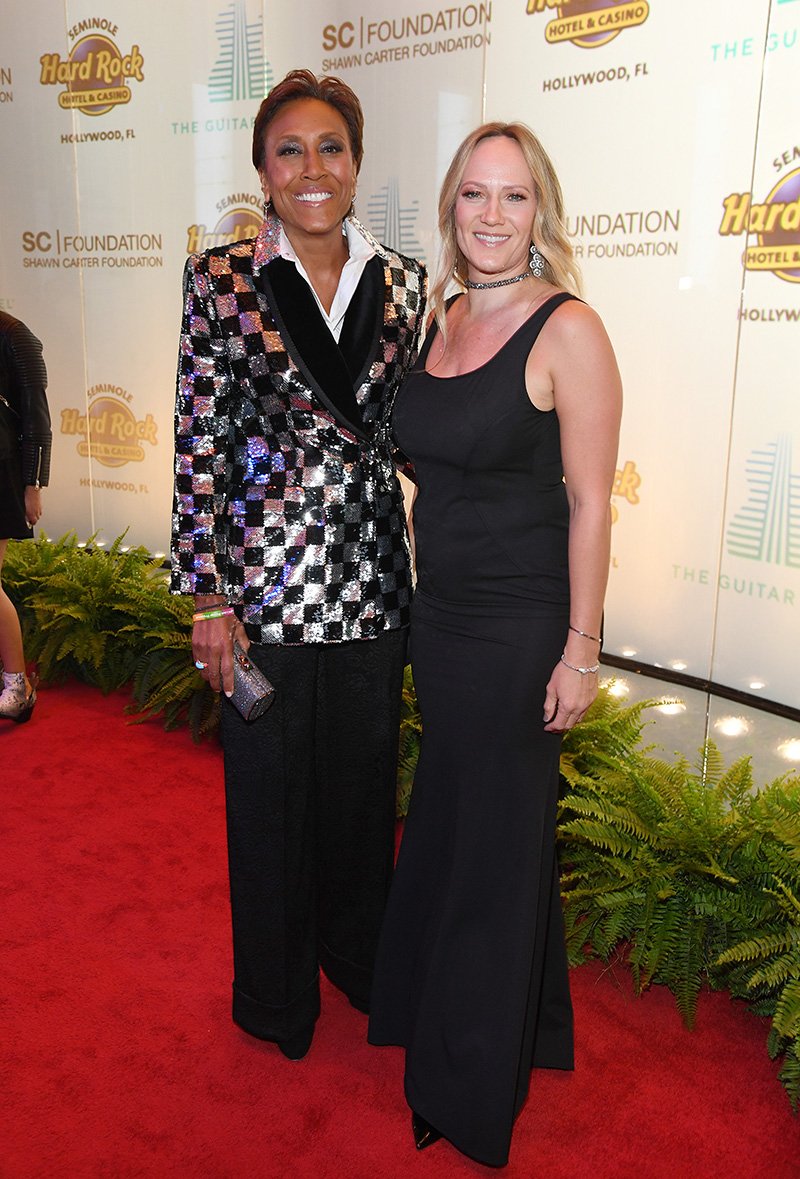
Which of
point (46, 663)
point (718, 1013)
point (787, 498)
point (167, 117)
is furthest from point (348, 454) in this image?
point (167, 117)

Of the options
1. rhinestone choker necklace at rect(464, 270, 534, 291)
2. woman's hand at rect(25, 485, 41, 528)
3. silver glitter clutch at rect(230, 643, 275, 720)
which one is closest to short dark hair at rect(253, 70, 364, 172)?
rhinestone choker necklace at rect(464, 270, 534, 291)

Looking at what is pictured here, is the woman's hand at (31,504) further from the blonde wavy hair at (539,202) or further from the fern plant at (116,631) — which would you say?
the blonde wavy hair at (539,202)

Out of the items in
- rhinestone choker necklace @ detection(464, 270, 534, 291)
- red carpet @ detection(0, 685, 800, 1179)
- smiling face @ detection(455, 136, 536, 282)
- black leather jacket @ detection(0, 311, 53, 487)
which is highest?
smiling face @ detection(455, 136, 536, 282)

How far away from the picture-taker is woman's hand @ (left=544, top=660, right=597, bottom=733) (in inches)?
79.8

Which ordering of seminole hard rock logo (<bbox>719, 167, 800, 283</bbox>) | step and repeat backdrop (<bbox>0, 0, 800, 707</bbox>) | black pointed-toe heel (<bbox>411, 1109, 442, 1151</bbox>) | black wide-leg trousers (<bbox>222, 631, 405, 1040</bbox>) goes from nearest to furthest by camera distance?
black pointed-toe heel (<bbox>411, 1109, 442, 1151</bbox>) < black wide-leg trousers (<bbox>222, 631, 405, 1040</bbox>) < seminole hard rock logo (<bbox>719, 167, 800, 283</bbox>) < step and repeat backdrop (<bbox>0, 0, 800, 707</bbox>)

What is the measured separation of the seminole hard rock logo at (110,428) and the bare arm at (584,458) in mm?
5156

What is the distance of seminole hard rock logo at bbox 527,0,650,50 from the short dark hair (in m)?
2.48

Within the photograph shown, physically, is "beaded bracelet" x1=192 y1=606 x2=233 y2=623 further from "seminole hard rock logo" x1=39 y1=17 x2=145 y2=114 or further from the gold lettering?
"seminole hard rock logo" x1=39 y1=17 x2=145 y2=114

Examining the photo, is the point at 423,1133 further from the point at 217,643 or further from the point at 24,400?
the point at 24,400

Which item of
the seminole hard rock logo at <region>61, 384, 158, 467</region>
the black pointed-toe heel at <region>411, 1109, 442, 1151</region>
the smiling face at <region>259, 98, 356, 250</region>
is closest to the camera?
the smiling face at <region>259, 98, 356, 250</region>

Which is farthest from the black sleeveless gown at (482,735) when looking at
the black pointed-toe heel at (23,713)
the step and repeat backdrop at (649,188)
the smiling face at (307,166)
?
the black pointed-toe heel at (23,713)

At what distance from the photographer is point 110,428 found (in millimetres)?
6984

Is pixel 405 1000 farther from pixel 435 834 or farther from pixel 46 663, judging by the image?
pixel 46 663

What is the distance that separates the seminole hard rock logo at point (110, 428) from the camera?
6.83 meters
